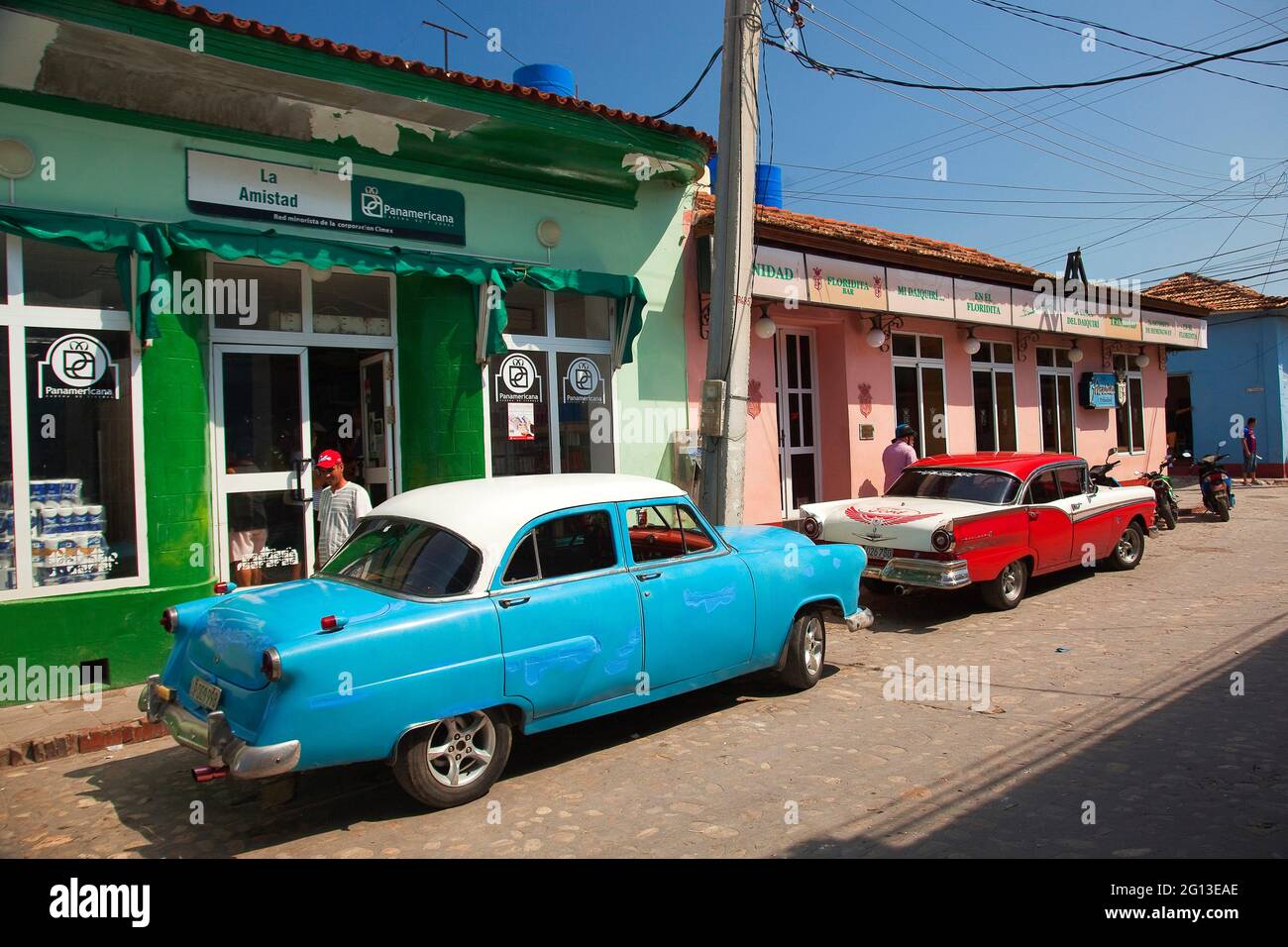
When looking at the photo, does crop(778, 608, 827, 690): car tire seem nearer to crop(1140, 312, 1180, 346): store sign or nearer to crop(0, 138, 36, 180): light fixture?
crop(0, 138, 36, 180): light fixture

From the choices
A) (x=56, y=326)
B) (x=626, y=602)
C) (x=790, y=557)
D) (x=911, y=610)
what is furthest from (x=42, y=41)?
(x=911, y=610)

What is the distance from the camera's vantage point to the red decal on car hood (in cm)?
843

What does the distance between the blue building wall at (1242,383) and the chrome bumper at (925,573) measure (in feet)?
Result: 68.2

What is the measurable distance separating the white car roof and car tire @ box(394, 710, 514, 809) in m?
0.77

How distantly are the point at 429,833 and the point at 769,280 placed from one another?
318 inches

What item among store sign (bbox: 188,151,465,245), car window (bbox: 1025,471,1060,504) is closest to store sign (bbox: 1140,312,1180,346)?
car window (bbox: 1025,471,1060,504)

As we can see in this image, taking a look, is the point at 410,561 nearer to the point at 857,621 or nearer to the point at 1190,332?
the point at 857,621

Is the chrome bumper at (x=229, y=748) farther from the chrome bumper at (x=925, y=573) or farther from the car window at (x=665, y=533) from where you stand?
the chrome bumper at (x=925, y=573)

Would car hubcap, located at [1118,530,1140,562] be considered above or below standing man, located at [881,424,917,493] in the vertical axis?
below

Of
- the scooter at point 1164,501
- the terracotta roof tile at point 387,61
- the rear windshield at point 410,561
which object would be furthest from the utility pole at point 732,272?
the scooter at point 1164,501

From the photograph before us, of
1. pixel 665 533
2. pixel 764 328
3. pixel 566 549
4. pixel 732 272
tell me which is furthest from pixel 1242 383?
pixel 566 549

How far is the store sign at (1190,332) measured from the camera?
19.4 m

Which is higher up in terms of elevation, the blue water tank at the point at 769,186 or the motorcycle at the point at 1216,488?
the blue water tank at the point at 769,186

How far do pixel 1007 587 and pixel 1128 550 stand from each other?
10.6ft
